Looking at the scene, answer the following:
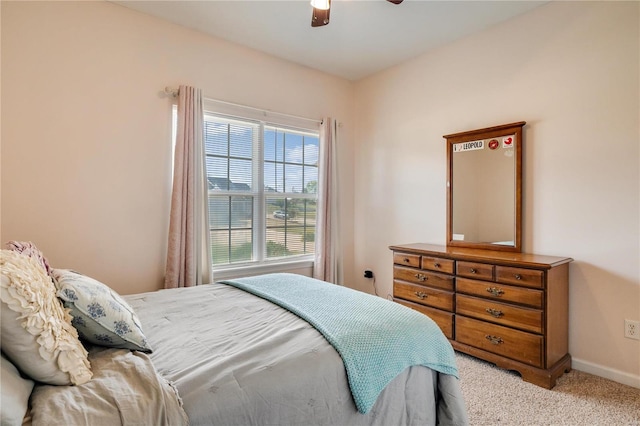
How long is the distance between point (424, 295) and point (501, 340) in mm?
652

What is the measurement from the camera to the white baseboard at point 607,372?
7.31 ft

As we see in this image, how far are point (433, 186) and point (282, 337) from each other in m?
2.50

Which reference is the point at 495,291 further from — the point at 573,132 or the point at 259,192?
the point at 259,192

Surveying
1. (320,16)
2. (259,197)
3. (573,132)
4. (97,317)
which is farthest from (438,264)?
(97,317)

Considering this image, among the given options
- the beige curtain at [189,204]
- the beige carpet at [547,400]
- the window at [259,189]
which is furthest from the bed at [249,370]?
the window at [259,189]

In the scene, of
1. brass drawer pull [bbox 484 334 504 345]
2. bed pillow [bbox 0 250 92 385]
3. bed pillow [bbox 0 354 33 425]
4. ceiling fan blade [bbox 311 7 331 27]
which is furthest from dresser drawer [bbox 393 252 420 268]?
bed pillow [bbox 0 354 33 425]

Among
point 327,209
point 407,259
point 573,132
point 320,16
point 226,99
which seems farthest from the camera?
point 327,209

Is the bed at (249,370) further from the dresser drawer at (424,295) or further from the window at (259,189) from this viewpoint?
the window at (259,189)

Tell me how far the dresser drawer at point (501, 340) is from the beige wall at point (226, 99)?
20.0 inches

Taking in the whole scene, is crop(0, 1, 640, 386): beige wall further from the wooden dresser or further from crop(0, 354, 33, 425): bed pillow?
crop(0, 354, 33, 425): bed pillow

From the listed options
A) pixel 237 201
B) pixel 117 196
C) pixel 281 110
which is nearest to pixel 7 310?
pixel 117 196

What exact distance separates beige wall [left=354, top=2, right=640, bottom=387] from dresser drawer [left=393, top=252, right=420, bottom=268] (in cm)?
51

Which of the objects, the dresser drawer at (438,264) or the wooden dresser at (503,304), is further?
the dresser drawer at (438,264)

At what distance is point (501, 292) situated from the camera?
7.83 feet
